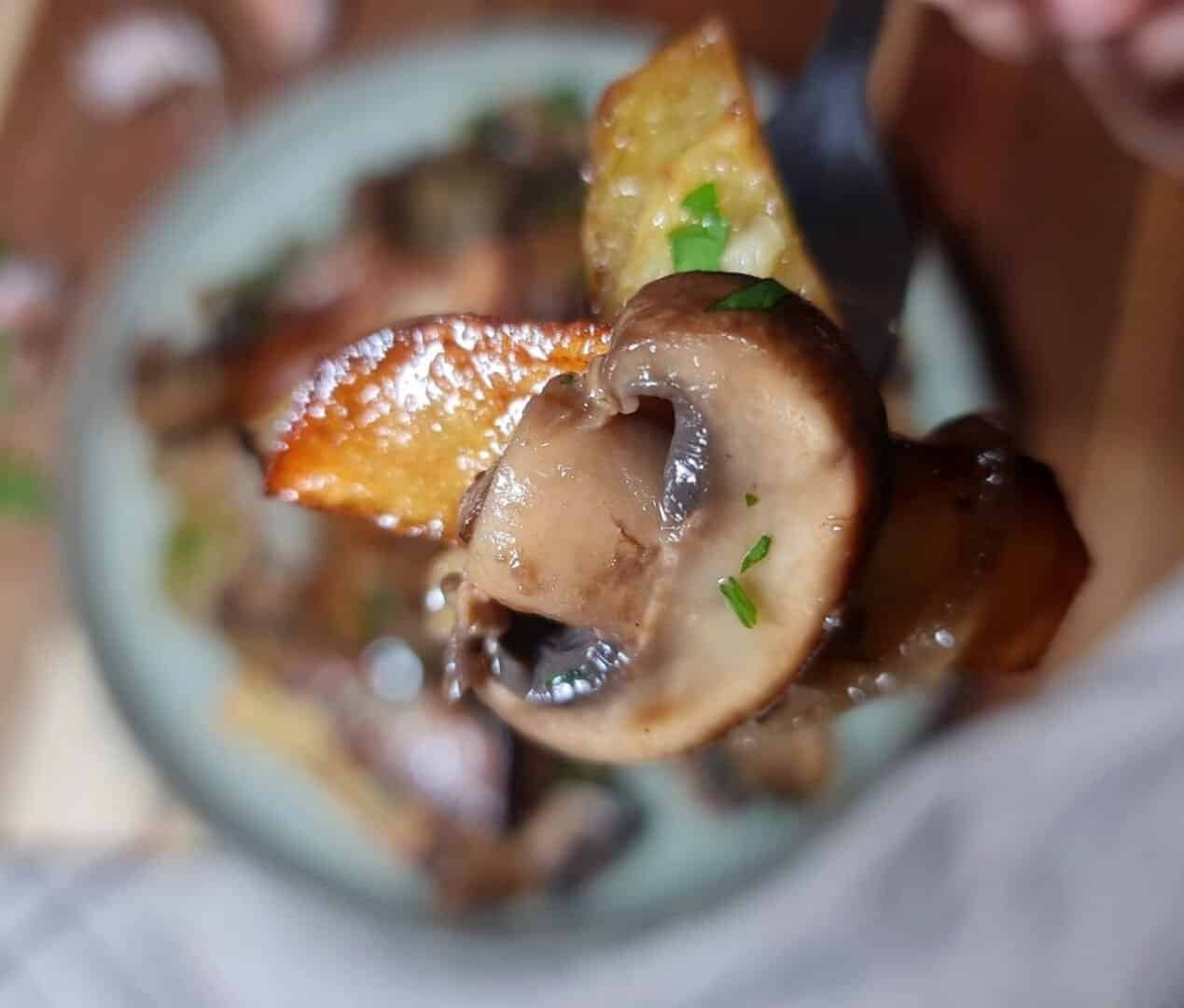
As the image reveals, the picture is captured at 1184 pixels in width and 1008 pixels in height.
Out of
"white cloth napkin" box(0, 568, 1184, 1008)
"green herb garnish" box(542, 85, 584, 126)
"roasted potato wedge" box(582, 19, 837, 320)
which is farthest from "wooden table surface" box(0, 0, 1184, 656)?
"roasted potato wedge" box(582, 19, 837, 320)

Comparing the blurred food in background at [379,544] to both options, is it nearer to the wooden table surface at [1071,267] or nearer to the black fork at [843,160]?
the wooden table surface at [1071,267]

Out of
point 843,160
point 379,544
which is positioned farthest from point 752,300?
point 379,544

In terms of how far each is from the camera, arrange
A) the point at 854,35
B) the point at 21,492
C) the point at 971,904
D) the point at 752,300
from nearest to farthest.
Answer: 1. the point at 752,300
2. the point at 854,35
3. the point at 971,904
4. the point at 21,492

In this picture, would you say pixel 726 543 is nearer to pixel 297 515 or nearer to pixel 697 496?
pixel 697 496

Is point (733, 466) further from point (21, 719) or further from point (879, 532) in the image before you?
point (21, 719)

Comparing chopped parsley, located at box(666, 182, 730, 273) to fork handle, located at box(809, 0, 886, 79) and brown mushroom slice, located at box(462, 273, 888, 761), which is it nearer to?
brown mushroom slice, located at box(462, 273, 888, 761)

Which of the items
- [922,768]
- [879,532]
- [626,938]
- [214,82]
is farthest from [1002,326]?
[214,82]
